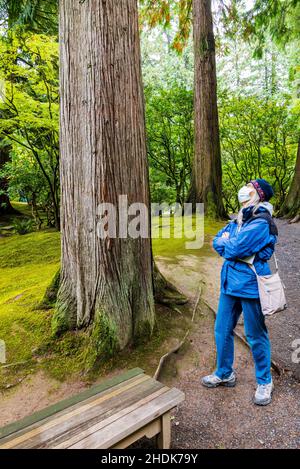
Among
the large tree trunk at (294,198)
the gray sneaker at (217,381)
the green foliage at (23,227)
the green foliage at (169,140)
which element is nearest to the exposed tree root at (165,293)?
the gray sneaker at (217,381)

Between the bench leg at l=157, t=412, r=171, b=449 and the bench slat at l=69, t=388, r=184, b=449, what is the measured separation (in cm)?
7

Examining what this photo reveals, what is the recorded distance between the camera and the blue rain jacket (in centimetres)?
223

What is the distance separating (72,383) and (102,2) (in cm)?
323

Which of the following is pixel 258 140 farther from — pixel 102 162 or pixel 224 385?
pixel 224 385

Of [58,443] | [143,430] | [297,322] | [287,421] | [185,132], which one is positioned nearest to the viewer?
[58,443]

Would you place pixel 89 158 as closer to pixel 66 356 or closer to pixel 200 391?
pixel 66 356

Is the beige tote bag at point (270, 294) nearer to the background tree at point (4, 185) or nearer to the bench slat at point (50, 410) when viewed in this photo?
the bench slat at point (50, 410)

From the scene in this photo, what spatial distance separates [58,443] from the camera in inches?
62.4

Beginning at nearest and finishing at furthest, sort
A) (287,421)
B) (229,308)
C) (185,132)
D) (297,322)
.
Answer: (287,421) → (229,308) → (297,322) → (185,132)

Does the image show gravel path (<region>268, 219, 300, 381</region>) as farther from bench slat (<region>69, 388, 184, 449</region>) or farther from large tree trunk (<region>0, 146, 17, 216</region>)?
large tree trunk (<region>0, 146, 17, 216</region>)

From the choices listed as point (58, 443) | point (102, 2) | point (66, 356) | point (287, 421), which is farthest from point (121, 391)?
point (102, 2)

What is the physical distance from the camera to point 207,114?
8.26 meters

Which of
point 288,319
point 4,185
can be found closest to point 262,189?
point 288,319

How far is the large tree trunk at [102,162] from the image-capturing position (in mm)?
2619
